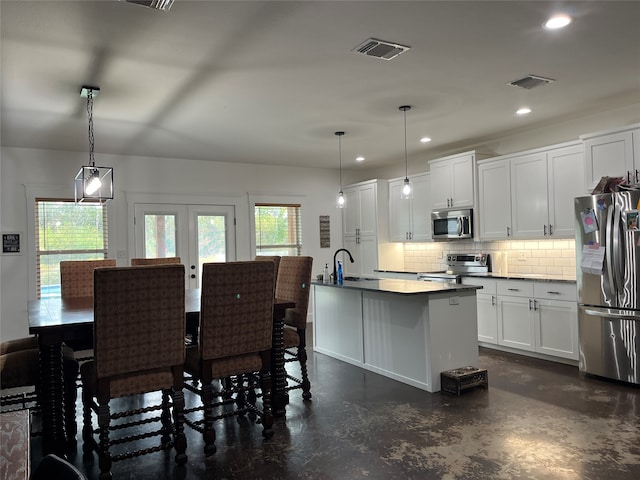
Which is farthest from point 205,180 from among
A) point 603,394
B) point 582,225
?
point 603,394

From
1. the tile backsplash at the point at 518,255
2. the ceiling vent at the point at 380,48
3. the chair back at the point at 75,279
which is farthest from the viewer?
the tile backsplash at the point at 518,255

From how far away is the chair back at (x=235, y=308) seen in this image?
2885mm

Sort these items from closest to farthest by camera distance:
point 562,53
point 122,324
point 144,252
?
1. point 122,324
2. point 562,53
3. point 144,252

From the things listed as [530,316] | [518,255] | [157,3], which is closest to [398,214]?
[518,255]

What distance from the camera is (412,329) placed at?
4086 millimetres

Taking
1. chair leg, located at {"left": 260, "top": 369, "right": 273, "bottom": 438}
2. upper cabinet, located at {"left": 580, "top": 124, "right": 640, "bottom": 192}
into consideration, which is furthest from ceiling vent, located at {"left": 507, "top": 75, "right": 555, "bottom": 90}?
chair leg, located at {"left": 260, "top": 369, "right": 273, "bottom": 438}

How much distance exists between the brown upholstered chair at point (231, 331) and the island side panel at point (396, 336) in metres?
1.45

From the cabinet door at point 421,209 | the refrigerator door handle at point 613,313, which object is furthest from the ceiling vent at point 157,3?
the cabinet door at point 421,209

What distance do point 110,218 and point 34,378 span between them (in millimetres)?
3469

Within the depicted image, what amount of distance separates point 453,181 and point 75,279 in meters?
4.52

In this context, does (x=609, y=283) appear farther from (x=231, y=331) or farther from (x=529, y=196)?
(x=231, y=331)

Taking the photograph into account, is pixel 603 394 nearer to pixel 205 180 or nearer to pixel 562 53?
pixel 562 53

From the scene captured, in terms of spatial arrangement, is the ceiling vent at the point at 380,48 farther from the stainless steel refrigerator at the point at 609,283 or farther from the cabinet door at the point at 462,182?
the cabinet door at the point at 462,182

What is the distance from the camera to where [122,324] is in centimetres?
258
